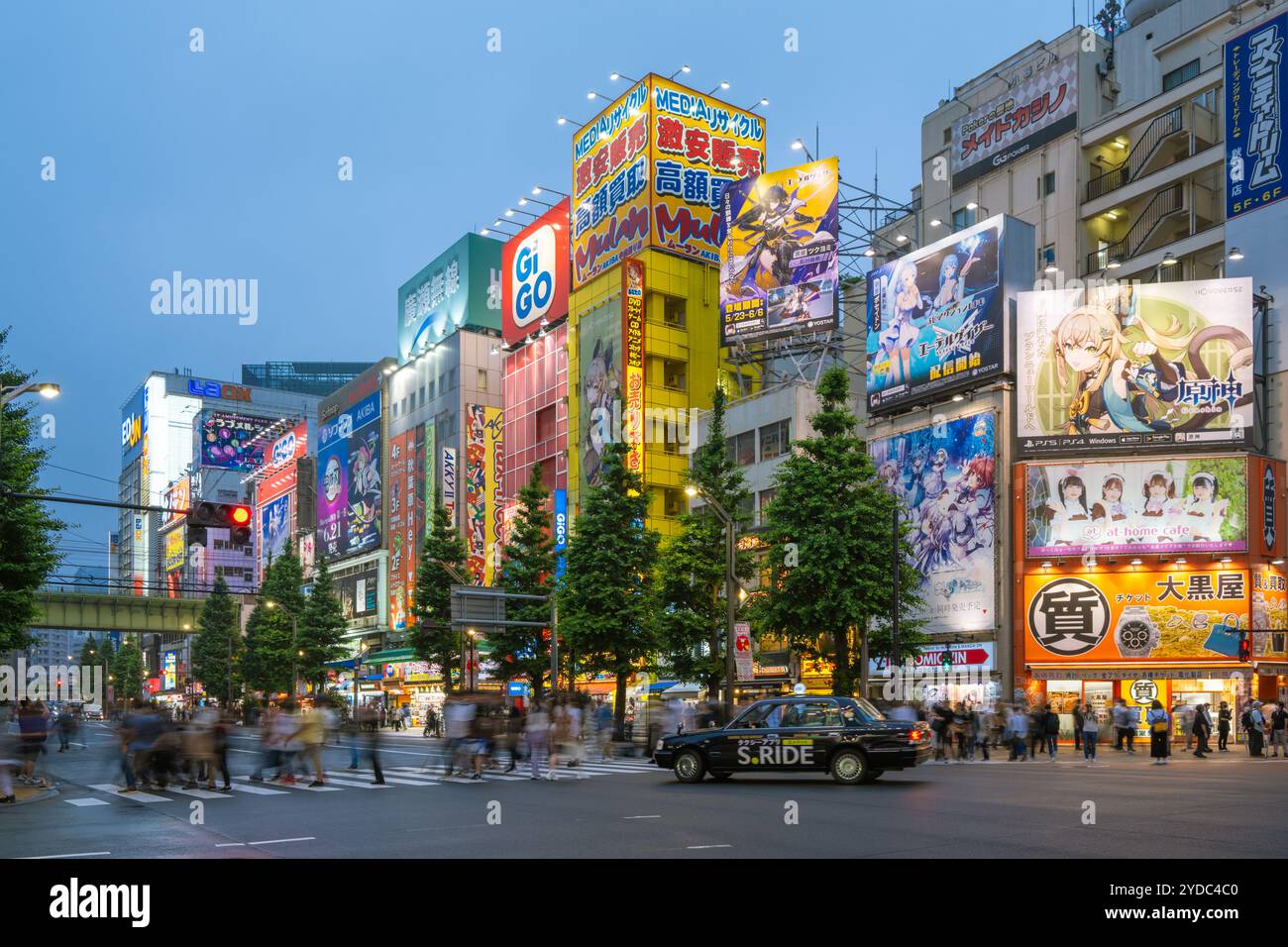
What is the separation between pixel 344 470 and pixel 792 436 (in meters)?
60.0

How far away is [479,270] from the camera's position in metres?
94.1

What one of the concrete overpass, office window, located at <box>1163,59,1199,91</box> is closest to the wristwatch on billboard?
office window, located at <box>1163,59,1199,91</box>

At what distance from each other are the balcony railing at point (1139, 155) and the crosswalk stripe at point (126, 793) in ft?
171

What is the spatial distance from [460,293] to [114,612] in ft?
113

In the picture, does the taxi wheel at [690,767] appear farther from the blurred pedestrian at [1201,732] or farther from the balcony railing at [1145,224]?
the balcony railing at [1145,224]

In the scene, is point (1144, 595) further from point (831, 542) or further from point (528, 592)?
point (528, 592)

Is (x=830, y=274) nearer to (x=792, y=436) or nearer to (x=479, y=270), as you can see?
(x=792, y=436)

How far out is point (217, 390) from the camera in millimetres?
192875

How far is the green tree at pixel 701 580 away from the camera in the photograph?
4509 centimetres

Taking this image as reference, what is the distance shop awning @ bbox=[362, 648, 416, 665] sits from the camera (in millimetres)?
83438

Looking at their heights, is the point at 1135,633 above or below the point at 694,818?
below

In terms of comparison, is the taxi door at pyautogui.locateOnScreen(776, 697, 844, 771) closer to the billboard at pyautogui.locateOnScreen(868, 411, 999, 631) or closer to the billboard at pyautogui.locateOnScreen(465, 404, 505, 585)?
the billboard at pyautogui.locateOnScreen(868, 411, 999, 631)

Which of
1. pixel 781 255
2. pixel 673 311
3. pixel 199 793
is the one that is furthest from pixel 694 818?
pixel 673 311
